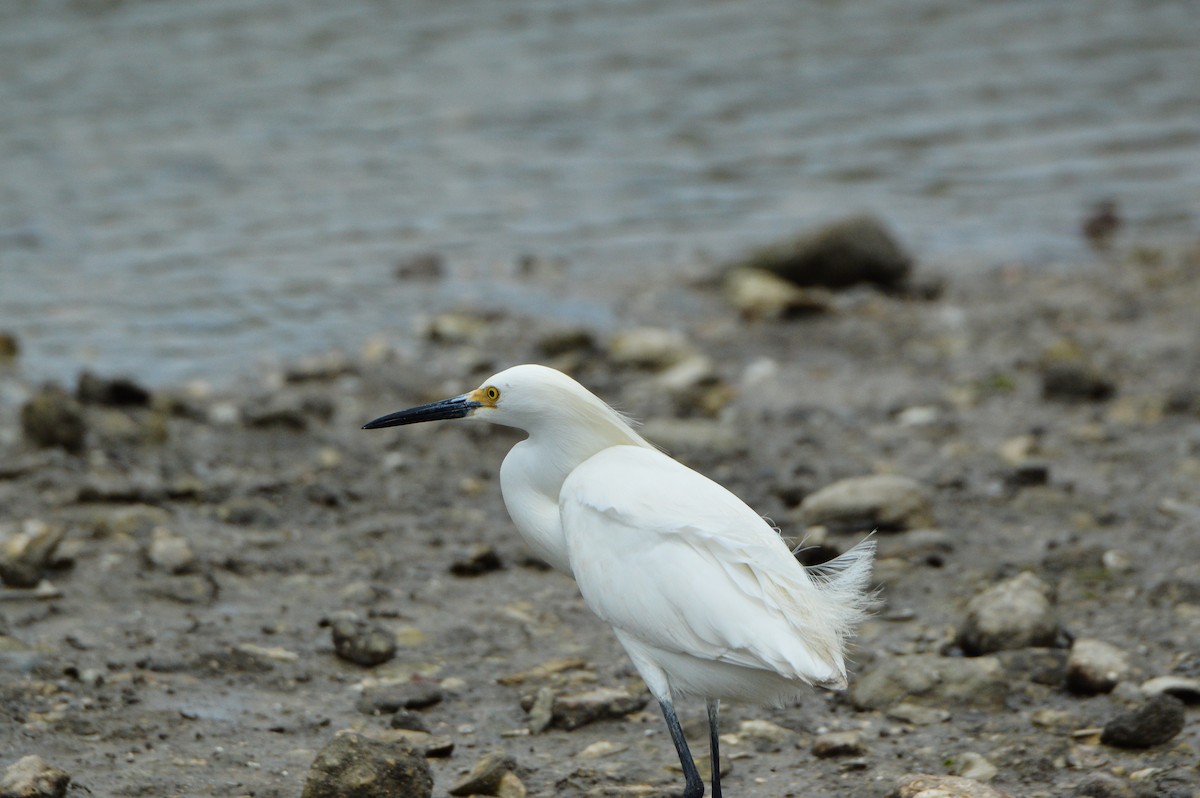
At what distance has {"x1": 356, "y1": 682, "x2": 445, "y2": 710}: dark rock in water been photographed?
415 cm

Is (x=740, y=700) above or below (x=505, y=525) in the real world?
above

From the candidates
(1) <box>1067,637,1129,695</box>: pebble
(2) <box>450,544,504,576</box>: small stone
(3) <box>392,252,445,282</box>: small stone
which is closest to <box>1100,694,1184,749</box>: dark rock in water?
(1) <box>1067,637,1129,695</box>: pebble

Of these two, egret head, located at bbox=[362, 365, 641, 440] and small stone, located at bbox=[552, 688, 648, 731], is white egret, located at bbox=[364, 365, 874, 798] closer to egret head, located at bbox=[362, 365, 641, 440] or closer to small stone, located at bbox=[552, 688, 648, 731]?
egret head, located at bbox=[362, 365, 641, 440]

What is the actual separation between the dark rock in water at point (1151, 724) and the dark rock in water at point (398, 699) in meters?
2.00

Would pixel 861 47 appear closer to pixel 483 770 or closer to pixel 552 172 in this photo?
pixel 552 172

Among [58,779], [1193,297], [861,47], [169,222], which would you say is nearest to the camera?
[58,779]

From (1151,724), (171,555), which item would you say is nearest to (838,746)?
(1151,724)

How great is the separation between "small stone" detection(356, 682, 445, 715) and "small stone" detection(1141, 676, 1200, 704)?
2153 millimetres

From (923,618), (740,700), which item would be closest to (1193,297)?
(923,618)

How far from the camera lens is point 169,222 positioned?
1066cm

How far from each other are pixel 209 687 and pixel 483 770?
1103 mm

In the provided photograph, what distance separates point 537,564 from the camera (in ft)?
17.6

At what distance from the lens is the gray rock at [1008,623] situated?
4375mm

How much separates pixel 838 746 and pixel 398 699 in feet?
4.38
